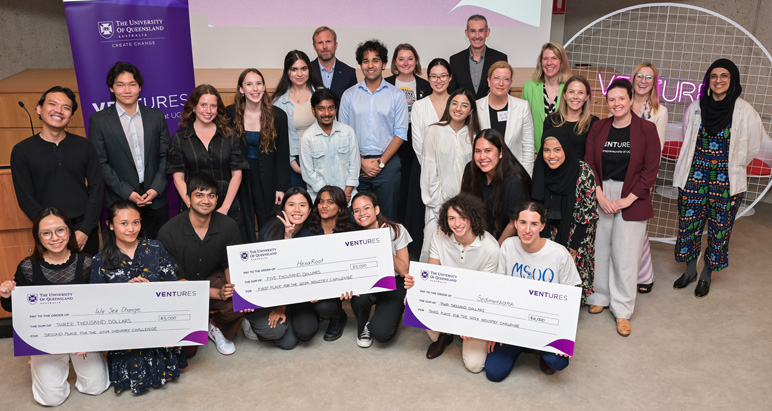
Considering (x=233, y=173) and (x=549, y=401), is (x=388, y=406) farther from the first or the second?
(x=233, y=173)

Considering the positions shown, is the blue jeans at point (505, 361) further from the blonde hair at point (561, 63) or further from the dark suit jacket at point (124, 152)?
the dark suit jacket at point (124, 152)

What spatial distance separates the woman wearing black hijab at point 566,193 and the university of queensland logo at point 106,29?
10.0 ft

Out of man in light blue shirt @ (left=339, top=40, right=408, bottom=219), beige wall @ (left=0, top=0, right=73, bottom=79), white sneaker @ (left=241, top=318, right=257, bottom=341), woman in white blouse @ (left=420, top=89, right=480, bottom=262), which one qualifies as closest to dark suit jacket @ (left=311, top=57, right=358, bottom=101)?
man in light blue shirt @ (left=339, top=40, right=408, bottom=219)

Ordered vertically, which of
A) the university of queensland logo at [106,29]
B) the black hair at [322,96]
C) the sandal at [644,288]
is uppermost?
the university of queensland logo at [106,29]

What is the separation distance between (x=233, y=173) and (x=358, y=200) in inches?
40.2

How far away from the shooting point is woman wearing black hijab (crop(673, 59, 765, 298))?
14.3 ft

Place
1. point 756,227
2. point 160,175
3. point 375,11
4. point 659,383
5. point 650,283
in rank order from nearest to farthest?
point 659,383, point 160,175, point 650,283, point 756,227, point 375,11

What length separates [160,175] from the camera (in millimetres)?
4352

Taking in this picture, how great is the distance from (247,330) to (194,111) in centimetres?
153

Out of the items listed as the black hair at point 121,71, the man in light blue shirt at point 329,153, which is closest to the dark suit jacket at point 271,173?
the man in light blue shirt at point 329,153

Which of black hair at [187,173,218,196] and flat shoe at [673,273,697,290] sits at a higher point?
black hair at [187,173,218,196]

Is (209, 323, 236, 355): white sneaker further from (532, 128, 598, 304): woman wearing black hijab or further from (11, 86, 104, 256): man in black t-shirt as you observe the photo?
(532, 128, 598, 304): woman wearing black hijab

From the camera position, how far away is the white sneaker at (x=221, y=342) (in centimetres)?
397

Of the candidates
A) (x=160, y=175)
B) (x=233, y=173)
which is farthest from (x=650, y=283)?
(x=160, y=175)
